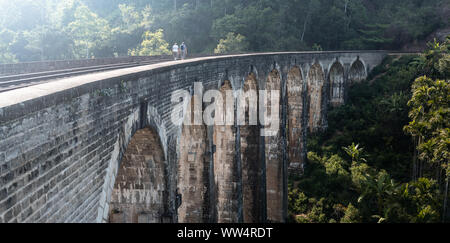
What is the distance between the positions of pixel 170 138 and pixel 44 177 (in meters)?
4.90

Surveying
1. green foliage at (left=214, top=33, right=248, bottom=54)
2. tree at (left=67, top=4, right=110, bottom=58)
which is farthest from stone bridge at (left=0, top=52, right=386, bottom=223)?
tree at (left=67, top=4, right=110, bottom=58)

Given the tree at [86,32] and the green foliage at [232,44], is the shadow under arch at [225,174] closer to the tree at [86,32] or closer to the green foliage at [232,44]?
the green foliage at [232,44]

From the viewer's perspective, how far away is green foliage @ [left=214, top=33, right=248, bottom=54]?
4262 cm

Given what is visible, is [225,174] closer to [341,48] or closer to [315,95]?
[315,95]

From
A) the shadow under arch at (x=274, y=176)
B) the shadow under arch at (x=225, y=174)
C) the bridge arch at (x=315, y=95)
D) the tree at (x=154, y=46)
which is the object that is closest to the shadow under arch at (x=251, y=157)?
the shadow under arch at (x=225, y=174)

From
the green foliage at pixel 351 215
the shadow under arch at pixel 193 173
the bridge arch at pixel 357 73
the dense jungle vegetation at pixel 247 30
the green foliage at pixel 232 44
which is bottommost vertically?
the green foliage at pixel 351 215

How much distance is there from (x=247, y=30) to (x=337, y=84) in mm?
15235

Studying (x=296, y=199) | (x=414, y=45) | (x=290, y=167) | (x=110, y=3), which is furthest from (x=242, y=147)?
(x=110, y=3)

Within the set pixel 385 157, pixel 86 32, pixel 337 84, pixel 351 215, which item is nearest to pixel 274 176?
pixel 351 215

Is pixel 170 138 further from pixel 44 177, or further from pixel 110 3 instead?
pixel 110 3

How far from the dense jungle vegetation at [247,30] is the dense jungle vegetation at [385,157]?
1273cm

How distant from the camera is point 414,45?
46.6 metres

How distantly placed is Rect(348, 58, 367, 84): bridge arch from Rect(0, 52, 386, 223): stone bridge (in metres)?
18.3

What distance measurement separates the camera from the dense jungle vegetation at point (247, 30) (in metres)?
46.1
